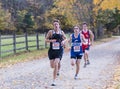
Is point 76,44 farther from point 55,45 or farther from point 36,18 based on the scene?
point 36,18

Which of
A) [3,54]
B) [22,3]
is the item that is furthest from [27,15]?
[3,54]

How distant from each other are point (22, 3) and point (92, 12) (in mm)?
34865

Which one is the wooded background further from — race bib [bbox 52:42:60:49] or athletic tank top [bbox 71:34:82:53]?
race bib [bbox 52:42:60:49]

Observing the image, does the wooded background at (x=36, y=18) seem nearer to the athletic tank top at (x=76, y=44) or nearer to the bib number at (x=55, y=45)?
the athletic tank top at (x=76, y=44)

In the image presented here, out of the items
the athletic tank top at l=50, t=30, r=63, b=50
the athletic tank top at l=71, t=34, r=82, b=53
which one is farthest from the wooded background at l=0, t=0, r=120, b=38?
the athletic tank top at l=50, t=30, r=63, b=50

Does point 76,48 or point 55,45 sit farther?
point 76,48

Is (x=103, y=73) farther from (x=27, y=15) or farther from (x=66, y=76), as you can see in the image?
(x=27, y=15)

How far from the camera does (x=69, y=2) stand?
45.9m

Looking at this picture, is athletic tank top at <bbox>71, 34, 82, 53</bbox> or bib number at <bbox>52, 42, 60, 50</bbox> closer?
bib number at <bbox>52, 42, 60, 50</bbox>

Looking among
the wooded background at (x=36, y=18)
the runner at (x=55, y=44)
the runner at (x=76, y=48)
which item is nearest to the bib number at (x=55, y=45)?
the runner at (x=55, y=44)

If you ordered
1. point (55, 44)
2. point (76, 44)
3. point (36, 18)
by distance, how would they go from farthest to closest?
point (36, 18)
point (76, 44)
point (55, 44)

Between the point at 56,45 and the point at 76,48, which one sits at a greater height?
the point at 56,45

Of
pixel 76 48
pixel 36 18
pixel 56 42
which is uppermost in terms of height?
pixel 36 18

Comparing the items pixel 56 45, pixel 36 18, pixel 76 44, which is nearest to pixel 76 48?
pixel 76 44
